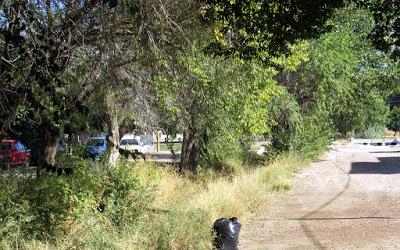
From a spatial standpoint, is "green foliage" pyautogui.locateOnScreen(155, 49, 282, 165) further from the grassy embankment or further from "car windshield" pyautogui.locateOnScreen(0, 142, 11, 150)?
"car windshield" pyautogui.locateOnScreen(0, 142, 11, 150)

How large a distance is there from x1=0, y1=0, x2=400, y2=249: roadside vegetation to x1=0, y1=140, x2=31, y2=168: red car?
24 cm

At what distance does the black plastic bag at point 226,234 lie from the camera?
307 inches

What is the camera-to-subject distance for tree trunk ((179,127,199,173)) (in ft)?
59.3

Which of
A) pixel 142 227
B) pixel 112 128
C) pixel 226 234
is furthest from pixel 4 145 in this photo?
pixel 112 128

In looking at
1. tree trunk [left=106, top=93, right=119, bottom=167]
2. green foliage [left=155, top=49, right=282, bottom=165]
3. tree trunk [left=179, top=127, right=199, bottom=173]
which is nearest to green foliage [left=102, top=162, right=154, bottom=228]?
tree trunk [left=106, top=93, right=119, bottom=167]

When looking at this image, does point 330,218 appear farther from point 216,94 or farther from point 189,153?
point 189,153

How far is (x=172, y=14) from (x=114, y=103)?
3.17 m

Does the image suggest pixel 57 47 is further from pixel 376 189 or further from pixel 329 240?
pixel 376 189

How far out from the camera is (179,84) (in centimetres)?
1080

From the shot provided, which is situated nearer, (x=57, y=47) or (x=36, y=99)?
(x=36, y=99)

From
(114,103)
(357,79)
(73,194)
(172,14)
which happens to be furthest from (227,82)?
(357,79)

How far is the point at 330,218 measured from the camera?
11.6 m

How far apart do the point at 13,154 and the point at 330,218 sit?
6.87 metres

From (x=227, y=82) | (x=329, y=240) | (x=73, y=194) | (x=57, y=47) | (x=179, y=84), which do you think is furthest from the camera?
(x=227, y=82)
